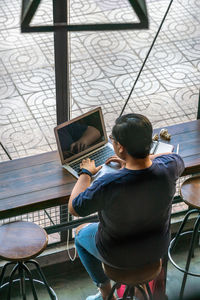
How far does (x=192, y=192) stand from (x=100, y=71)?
90 cm

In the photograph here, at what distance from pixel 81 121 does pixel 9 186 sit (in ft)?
1.60

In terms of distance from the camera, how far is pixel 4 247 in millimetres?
2434

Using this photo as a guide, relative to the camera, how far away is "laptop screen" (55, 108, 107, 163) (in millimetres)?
2563

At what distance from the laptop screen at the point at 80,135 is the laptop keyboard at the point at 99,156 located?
29 millimetres

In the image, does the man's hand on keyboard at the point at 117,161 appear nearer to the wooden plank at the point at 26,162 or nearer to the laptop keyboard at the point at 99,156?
the laptop keyboard at the point at 99,156

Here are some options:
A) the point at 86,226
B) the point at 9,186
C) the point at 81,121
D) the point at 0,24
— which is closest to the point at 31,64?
the point at 0,24

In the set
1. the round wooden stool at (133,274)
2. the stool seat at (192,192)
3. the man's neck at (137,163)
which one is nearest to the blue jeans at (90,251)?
the round wooden stool at (133,274)

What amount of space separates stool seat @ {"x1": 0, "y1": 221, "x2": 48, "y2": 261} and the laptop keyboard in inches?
14.0

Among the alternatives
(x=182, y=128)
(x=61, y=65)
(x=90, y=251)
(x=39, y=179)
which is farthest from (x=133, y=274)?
(x=61, y=65)

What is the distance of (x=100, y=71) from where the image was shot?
308 centimetres

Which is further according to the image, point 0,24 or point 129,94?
point 129,94

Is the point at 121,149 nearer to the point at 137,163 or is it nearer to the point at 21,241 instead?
the point at 137,163

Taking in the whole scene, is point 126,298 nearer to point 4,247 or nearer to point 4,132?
point 4,247

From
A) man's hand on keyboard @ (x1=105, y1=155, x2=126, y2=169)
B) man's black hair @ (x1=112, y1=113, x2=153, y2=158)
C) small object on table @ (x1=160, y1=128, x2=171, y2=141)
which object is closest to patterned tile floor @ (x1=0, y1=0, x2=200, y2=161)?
small object on table @ (x1=160, y1=128, x2=171, y2=141)
